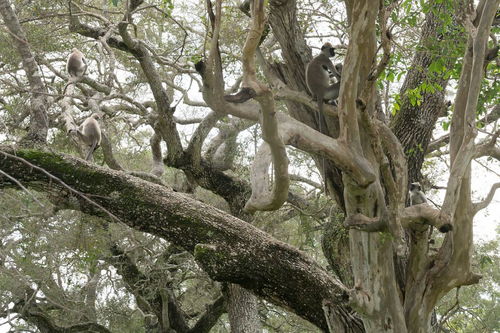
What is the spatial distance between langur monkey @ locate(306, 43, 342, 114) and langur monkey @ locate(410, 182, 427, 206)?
1666 mm

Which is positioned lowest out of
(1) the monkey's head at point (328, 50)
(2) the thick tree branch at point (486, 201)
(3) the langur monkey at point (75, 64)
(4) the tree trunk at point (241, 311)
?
(4) the tree trunk at point (241, 311)

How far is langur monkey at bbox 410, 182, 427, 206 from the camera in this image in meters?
7.37

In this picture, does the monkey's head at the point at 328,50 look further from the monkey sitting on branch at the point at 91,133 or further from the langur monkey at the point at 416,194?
the monkey sitting on branch at the point at 91,133

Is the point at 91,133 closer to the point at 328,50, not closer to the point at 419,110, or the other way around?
the point at 328,50

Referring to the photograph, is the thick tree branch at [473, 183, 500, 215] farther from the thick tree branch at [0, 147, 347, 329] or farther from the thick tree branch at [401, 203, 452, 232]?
the thick tree branch at [0, 147, 347, 329]

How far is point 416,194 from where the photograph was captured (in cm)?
753

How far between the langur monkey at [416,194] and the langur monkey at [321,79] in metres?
1.67

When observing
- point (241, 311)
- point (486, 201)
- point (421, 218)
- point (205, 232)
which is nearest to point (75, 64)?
point (241, 311)

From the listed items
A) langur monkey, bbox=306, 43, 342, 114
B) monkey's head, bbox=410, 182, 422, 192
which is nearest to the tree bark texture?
monkey's head, bbox=410, 182, 422, 192

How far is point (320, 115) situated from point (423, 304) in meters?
2.04

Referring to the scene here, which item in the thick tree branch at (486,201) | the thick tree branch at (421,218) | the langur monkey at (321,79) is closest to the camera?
the thick tree branch at (421,218)

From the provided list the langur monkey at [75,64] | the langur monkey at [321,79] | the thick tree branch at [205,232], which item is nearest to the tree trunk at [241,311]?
the thick tree branch at [205,232]

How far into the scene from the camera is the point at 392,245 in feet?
17.7

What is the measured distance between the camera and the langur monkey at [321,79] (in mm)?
6266
